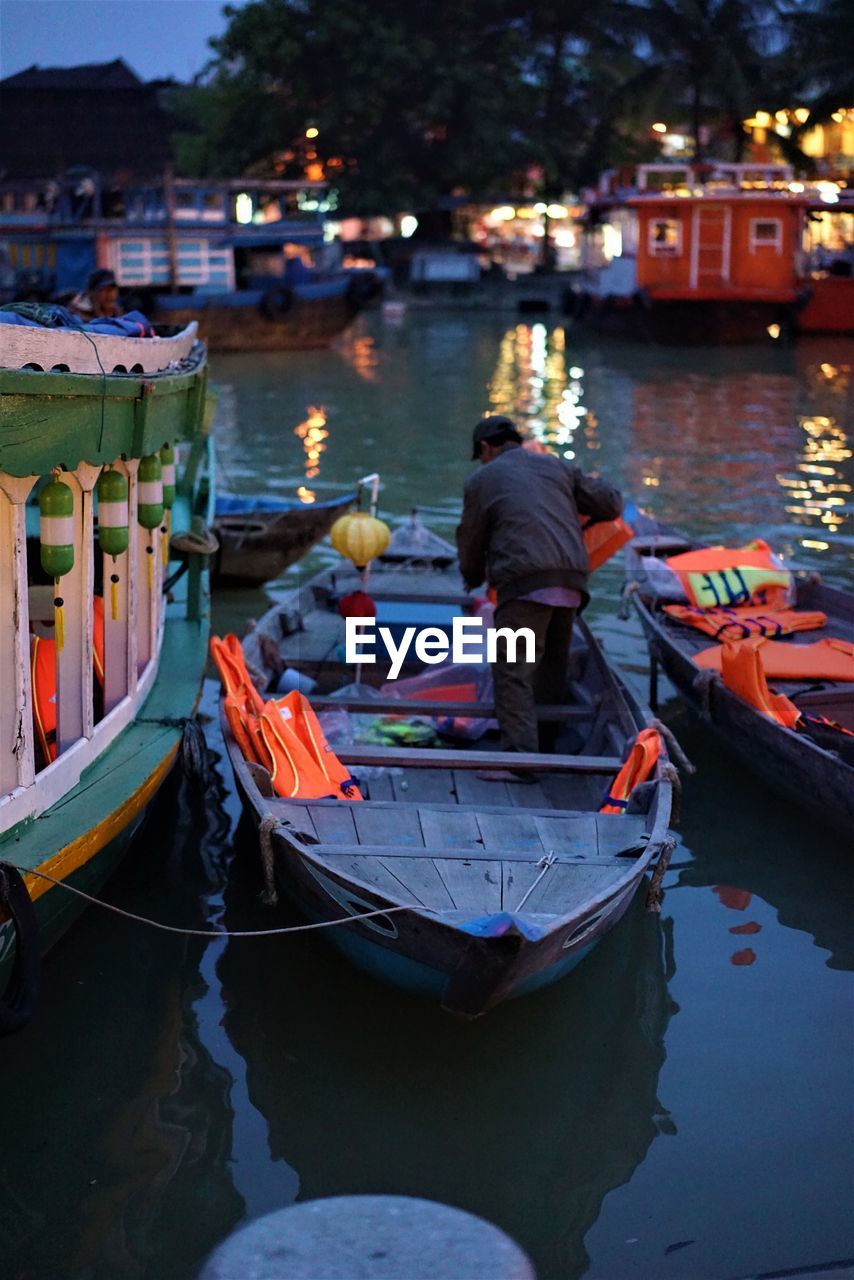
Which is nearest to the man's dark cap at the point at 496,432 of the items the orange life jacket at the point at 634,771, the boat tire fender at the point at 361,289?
the orange life jacket at the point at 634,771

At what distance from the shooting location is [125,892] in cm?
567

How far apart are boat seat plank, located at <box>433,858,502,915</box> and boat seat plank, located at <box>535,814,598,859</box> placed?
0.32 m

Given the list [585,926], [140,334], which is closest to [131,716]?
[140,334]

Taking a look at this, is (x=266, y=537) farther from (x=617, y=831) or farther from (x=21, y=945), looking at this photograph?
(x=21, y=945)

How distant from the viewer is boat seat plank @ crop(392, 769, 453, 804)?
18.5 ft

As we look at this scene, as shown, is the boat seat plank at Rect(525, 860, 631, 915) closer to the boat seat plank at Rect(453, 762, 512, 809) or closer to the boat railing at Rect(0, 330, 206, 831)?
the boat seat plank at Rect(453, 762, 512, 809)

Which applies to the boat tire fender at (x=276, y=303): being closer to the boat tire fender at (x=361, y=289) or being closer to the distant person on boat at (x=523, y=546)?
the boat tire fender at (x=361, y=289)

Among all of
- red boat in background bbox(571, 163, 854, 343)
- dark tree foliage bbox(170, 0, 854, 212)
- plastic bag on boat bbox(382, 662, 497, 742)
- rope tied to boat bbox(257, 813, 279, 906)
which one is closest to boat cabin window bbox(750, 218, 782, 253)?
red boat in background bbox(571, 163, 854, 343)

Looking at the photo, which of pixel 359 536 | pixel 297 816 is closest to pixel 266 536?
pixel 359 536

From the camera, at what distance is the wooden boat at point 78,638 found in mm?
3998

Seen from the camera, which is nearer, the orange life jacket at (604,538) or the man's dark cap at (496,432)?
the man's dark cap at (496,432)

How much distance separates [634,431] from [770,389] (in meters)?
5.10

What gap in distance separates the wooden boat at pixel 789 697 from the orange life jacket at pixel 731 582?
145 mm

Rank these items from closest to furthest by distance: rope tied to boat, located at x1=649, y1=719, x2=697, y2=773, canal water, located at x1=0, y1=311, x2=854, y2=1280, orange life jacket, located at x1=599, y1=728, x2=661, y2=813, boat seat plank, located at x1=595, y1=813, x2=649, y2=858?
canal water, located at x1=0, y1=311, x2=854, y2=1280 → boat seat plank, located at x1=595, y1=813, x2=649, y2=858 → orange life jacket, located at x1=599, y1=728, x2=661, y2=813 → rope tied to boat, located at x1=649, y1=719, x2=697, y2=773
